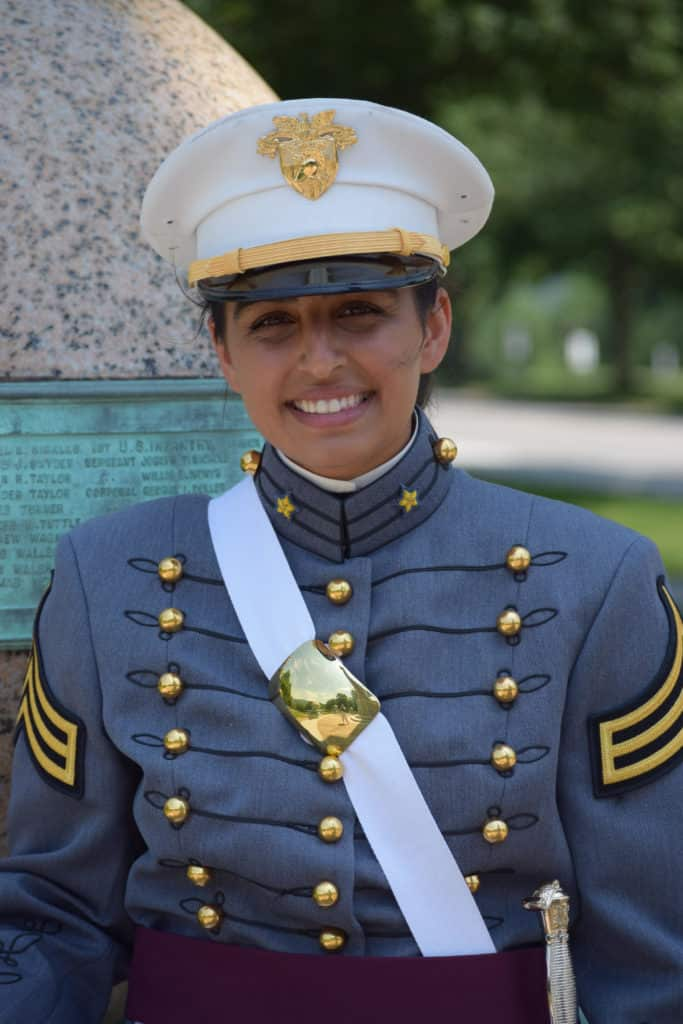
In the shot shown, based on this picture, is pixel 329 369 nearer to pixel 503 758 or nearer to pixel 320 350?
pixel 320 350

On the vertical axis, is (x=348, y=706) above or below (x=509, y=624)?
below

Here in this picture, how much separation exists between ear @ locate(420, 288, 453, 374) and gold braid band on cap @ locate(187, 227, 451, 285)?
0.13m

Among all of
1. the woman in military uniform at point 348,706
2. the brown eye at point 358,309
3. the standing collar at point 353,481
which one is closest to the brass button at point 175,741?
the woman in military uniform at point 348,706

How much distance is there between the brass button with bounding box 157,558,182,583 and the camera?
230 cm

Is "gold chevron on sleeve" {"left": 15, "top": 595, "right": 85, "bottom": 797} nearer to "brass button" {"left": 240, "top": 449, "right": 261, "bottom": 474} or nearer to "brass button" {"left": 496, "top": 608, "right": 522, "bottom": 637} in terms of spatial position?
"brass button" {"left": 240, "top": 449, "right": 261, "bottom": 474}

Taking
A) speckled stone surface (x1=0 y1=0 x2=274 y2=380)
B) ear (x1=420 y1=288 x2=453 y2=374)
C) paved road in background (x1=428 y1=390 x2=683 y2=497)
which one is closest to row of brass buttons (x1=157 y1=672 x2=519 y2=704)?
ear (x1=420 y1=288 x2=453 y2=374)

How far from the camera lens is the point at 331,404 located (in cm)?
213

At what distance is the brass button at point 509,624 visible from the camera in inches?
86.0

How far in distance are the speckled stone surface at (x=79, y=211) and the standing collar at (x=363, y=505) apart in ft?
1.99

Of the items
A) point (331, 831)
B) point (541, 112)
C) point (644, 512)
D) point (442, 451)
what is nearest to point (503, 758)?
point (331, 831)

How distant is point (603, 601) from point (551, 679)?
0.43 feet

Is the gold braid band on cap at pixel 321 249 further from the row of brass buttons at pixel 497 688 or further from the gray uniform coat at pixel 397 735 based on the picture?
the row of brass buttons at pixel 497 688

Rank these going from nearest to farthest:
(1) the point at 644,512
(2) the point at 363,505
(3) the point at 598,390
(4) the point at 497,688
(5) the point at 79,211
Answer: (4) the point at 497,688, (2) the point at 363,505, (5) the point at 79,211, (1) the point at 644,512, (3) the point at 598,390

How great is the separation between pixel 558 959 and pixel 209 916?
477 mm
